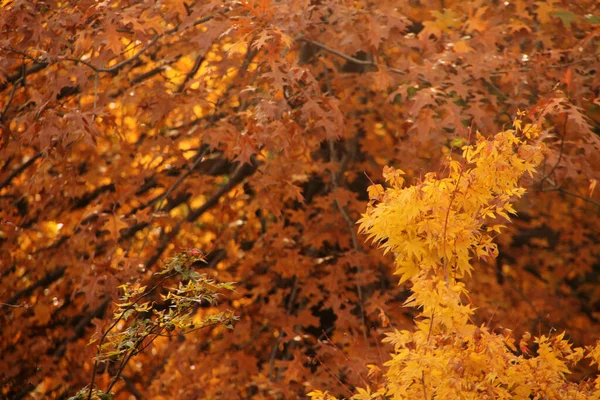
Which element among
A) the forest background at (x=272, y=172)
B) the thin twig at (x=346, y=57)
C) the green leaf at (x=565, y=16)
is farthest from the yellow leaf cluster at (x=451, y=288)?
the green leaf at (x=565, y=16)

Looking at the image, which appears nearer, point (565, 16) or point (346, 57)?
point (346, 57)

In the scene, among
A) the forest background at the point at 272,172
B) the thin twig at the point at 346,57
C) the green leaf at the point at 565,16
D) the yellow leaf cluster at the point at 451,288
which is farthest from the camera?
the green leaf at the point at 565,16

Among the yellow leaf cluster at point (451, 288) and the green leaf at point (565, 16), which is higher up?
the yellow leaf cluster at point (451, 288)

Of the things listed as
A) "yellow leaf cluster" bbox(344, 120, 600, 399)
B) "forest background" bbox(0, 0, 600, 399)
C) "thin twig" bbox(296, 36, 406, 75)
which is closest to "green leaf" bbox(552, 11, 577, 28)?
"forest background" bbox(0, 0, 600, 399)

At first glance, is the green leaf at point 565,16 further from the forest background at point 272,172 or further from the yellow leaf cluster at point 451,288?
the yellow leaf cluster at point 451,288

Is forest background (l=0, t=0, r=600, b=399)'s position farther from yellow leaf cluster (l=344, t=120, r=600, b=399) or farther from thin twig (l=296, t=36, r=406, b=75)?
yellow leaf cluster (l=344, t=120, r=600, b=399)

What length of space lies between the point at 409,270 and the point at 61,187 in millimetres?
3825

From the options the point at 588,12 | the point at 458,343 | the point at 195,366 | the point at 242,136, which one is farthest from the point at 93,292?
the point at 588,12

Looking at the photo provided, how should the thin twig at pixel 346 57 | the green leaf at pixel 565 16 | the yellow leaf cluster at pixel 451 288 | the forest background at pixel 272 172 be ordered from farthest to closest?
the green leaf at pixel 565 16
the thin twig at pixel 346 57
the forest background at pixel 272 172
the yellow leaf cluster at pixel 451 288

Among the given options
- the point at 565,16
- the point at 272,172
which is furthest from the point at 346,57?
the point at 565,16

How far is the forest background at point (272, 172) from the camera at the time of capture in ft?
15.9

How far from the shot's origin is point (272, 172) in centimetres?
548

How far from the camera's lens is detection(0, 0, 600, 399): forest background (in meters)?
4.83

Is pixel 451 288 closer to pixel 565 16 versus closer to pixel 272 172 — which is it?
pixel 272 172
